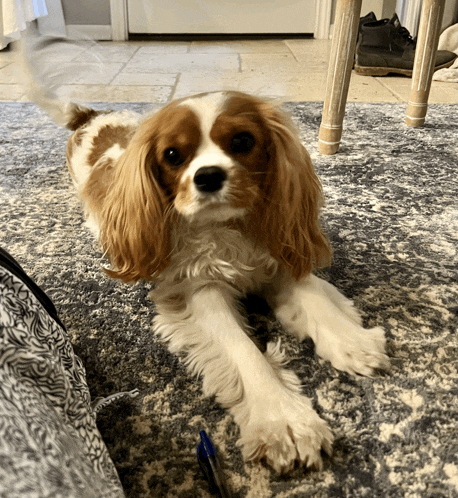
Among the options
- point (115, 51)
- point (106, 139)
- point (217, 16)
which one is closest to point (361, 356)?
point (106, 139)

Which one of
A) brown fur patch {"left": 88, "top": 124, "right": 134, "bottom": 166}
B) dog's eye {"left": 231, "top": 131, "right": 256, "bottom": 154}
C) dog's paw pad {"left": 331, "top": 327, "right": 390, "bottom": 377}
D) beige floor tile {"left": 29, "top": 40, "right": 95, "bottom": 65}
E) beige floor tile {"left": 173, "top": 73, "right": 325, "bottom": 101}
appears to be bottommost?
beige floor tile {"left": 173, "top": 73, "right": 325, "bottom": 101}

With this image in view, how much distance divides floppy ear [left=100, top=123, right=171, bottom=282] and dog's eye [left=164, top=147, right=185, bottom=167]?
0.04 m

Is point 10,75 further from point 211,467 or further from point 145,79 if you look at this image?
point 211,467

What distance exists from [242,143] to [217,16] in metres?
4.39

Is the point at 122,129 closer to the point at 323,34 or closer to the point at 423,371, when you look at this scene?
the point at 423,371

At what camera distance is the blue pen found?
81 centimetres

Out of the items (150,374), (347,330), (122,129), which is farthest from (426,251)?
(122,129)

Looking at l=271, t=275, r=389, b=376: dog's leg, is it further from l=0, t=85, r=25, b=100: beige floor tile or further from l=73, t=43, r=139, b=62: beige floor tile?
l=73, t=43, r=139, b=62: beige floor tile

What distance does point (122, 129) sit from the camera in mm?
1635

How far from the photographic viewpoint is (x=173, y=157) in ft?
3.42

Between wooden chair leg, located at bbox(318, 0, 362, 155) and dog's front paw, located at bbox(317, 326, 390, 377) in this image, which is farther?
wooden chair leg, located at bbox(318, 0, 362, 155)

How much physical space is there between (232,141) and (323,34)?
4585mm

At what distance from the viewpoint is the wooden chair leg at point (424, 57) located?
85.9 inches

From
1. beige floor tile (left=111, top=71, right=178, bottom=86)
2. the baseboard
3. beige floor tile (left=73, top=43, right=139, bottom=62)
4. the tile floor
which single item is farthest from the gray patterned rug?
the baseboard
